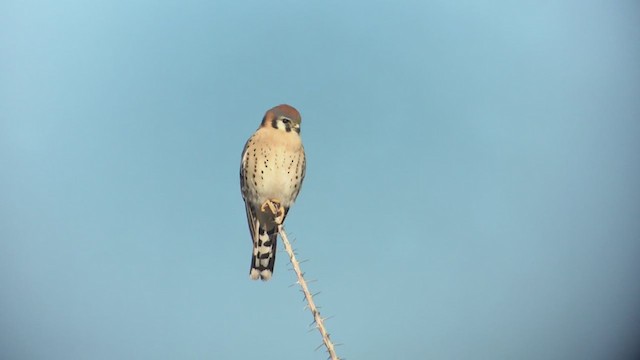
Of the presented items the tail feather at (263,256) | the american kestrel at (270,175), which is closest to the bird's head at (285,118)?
the american kestrel at (270,175)

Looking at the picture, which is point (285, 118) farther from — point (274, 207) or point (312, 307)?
point (312, 307)

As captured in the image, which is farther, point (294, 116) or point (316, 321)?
point (294, 116)

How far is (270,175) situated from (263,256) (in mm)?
389

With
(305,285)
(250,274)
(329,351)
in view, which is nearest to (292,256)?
(305,285)

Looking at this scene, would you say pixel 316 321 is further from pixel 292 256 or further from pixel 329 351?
pixel 292 256

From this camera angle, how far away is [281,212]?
2.66 meters

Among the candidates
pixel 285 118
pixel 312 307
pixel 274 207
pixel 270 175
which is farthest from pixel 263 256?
pixel 312 307

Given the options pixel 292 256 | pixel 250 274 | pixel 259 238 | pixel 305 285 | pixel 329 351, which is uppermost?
pixel 259 238

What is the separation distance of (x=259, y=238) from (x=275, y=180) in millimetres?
297

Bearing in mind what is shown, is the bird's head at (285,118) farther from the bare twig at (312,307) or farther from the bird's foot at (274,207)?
the bare twig at (312,307)

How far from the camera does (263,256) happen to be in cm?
262

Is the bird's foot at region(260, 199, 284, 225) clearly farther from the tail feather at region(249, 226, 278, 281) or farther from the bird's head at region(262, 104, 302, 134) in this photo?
the bird's head at region(262, 104, 302, 134)

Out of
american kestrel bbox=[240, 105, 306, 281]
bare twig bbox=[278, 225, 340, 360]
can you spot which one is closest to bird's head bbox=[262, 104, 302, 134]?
american kestrel bbox=[240, 105, 306, 281]

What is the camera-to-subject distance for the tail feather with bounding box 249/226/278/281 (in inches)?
102
